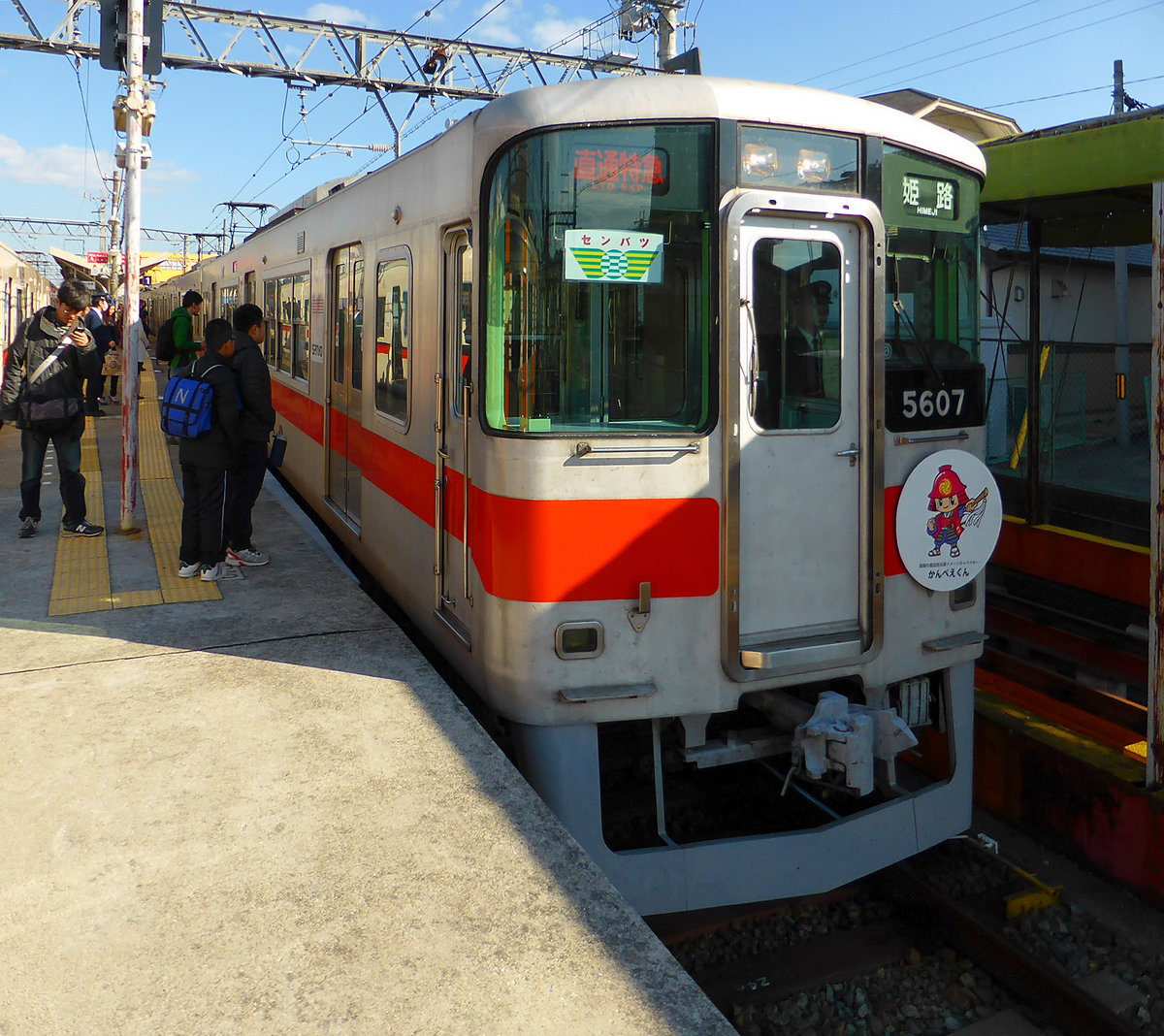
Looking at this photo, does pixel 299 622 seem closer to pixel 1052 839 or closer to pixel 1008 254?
pixel 1052 839

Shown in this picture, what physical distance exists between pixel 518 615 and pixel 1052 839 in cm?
288

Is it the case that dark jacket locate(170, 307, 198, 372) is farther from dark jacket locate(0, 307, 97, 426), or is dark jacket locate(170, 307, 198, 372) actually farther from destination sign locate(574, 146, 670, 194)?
destination sign locate(574, 146, 670, 194)

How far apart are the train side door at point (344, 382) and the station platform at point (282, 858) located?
1.51 metres

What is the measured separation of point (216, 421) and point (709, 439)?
3.37 m

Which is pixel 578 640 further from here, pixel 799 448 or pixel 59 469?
pixel 59 469

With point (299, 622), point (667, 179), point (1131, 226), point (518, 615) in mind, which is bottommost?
point (299, 622)

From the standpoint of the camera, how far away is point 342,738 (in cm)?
391

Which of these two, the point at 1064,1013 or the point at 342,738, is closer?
the point at 1064,1013

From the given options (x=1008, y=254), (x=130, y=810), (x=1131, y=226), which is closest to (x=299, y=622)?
(x=130, y=810)

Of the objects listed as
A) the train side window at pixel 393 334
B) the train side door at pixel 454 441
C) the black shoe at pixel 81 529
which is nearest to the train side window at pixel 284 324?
the black shoe at pixel 81 529

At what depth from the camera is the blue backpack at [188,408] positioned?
579 cm

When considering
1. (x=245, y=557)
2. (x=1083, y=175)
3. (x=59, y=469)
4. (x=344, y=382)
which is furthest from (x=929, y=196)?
(x=59, y=469)

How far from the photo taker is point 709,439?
12.0 ft

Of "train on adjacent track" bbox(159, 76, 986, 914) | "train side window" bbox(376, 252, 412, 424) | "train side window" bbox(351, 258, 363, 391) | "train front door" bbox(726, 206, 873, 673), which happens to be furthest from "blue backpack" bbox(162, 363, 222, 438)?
"train front door" bbox(726, 206, 873, 673)
